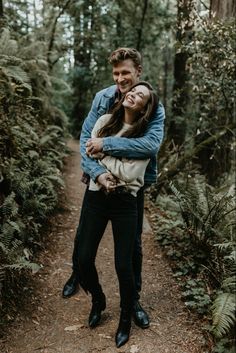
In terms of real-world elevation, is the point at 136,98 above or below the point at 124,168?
above

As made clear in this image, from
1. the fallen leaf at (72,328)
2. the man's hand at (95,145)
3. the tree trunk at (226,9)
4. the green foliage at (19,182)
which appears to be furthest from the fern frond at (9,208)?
the tree trunk at (226,9)

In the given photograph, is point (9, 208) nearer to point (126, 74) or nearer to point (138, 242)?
point (138, 242)

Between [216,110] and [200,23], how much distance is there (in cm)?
177

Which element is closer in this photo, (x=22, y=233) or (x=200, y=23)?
(x=22, y=233)

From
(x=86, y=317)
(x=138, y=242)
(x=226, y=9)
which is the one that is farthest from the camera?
(x=226, y=9)

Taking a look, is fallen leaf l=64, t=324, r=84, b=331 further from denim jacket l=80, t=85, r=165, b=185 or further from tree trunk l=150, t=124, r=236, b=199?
tree trunk l=150, t=124, r=236, b=199

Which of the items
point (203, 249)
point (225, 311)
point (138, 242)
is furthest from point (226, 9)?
point (225, 311)

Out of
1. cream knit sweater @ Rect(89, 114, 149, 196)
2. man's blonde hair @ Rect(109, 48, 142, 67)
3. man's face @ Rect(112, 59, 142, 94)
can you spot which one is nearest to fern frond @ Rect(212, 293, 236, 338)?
cream knit sweater @ Rect(89, 114, 149, 196)

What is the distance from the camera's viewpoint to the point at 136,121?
3361 millimetres

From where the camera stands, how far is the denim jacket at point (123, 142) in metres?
3.24

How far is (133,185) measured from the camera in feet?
11.0

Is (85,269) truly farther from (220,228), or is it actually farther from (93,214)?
(220,228)

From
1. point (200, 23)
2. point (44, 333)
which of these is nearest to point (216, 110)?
point (200, 23)

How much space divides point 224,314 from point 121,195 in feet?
4.38
